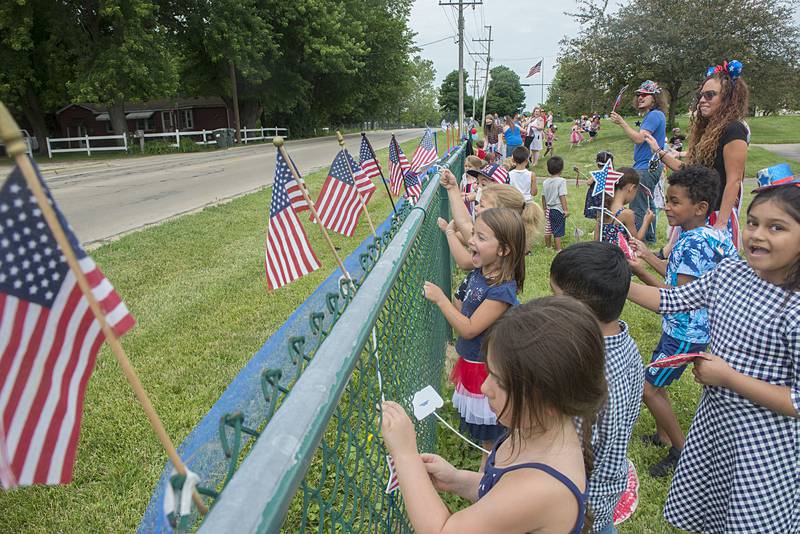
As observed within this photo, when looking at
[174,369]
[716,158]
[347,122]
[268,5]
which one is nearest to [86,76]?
[268,5]

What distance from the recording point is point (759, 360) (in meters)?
2.00

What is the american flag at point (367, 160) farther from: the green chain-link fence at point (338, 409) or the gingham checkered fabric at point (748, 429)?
the gingham checkered fabric at point (748, 429)

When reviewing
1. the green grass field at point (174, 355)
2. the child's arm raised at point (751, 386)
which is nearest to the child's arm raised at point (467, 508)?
the child's arm raised at point (751, 386)

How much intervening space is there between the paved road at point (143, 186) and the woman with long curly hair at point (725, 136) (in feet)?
26.6

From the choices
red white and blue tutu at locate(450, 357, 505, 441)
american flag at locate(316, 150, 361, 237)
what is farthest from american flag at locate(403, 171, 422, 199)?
red white and blue tutu at locate(450, 357, 505, 441)

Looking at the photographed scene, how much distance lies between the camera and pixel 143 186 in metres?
14.7

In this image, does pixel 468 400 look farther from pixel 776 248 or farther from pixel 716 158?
pixel 716 158

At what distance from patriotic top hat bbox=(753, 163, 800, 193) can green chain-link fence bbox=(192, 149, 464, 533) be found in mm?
1437

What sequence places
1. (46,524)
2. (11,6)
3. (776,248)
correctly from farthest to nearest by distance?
(11,6), (46,524), (776,248)

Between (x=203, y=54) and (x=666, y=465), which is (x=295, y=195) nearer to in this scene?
(x=666, y=465)

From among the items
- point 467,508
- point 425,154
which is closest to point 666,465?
point 467,508

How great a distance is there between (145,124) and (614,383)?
176 feet

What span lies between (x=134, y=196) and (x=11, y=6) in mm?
18672

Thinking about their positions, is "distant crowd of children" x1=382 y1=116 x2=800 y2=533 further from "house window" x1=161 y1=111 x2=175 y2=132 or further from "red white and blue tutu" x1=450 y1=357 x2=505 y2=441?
"house window" x1=161 y1=111 x2=175 y2=132
